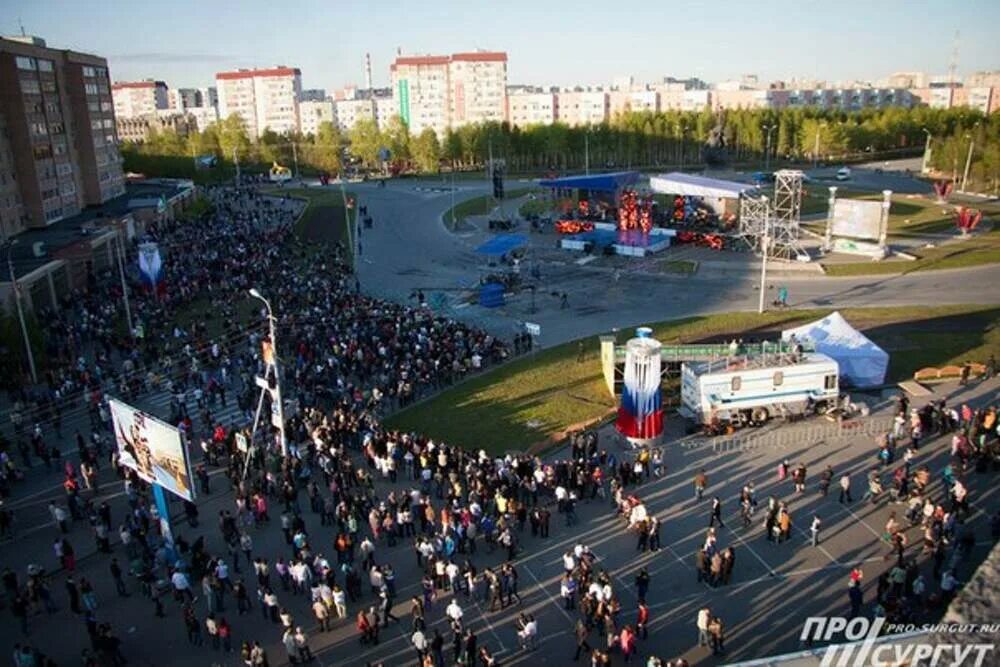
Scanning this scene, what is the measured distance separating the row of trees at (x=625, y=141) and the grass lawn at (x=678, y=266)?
66792 millimetres

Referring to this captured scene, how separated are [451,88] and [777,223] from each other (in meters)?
142

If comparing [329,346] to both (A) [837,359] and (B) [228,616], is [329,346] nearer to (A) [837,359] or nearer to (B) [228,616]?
(B) [228,616]

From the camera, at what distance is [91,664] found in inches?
571

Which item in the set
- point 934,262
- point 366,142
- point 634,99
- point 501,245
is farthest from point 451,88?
point 934,262

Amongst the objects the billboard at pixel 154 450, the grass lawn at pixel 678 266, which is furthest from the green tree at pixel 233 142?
the billboard at pixel 154 450

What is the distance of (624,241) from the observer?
2194 inches

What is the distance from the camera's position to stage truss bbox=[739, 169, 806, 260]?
51000 mm

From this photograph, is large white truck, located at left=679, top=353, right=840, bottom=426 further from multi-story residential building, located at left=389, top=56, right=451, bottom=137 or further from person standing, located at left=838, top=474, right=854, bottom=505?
multi-story residential building, located at left=389, top=56, right=451, bottom=137

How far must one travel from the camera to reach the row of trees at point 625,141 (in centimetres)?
12000

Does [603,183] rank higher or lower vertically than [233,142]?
lower

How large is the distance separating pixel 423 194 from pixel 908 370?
71024 millimetres

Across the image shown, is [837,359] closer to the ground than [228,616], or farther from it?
farther from it

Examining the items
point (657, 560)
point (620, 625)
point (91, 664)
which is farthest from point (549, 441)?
point (91, 664)

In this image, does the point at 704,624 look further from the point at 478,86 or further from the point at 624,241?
the point at 478,86
